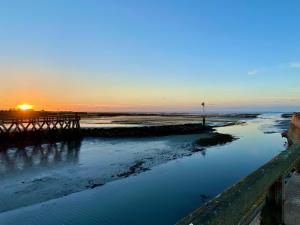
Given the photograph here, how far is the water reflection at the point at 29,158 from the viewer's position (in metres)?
18.5

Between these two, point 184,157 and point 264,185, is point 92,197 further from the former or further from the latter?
point 184,157

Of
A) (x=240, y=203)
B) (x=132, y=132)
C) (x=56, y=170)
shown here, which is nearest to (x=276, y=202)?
(x=240, y=203)

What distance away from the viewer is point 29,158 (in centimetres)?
2156

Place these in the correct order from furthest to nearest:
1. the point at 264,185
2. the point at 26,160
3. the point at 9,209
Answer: the point at 26,160, the point at 9,209, the point at 264,185

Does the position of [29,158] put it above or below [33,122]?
below

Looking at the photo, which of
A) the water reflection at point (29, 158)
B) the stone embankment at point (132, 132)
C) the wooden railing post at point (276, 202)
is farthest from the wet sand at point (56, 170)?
the stone embankment at point (132, 132)

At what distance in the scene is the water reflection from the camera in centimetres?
1852

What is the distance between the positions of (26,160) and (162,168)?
10055 millimetres

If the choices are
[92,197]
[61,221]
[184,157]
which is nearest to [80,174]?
[92,197]

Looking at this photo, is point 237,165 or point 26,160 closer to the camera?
point 237,165

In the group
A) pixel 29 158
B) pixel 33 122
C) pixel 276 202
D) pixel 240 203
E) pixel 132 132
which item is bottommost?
pixel 29 158

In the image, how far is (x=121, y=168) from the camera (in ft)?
58.6

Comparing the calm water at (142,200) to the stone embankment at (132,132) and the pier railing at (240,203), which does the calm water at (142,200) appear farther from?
the stone embankment at (132,132)

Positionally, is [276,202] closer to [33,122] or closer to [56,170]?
[56,170]
